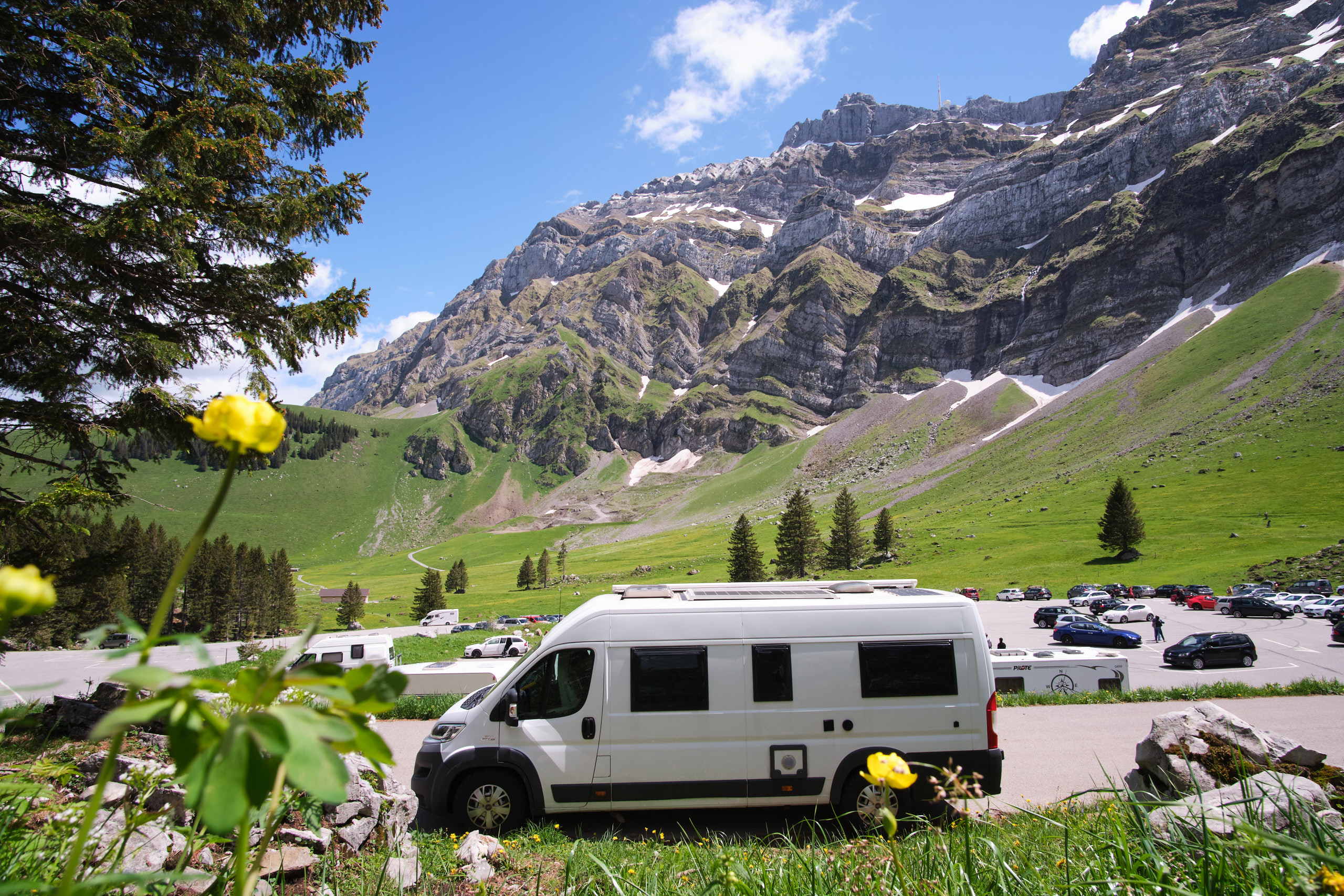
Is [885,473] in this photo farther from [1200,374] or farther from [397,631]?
[397,631]

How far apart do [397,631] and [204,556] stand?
3684 cm

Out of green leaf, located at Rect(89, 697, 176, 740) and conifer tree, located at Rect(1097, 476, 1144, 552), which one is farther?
conifer tree, located at Rect(1097, 476, 1144, 552)

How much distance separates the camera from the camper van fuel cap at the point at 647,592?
9.77 meters

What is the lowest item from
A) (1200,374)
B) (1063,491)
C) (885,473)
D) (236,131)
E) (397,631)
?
(397,631)

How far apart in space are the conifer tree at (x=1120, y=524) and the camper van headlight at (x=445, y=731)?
79104 mm

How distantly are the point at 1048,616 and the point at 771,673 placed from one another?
1608 inches

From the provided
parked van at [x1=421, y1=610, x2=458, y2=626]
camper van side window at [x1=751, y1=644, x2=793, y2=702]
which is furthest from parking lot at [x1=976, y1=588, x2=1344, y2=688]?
parked van at [x1=421, y1=610, x2=458, y2=626]

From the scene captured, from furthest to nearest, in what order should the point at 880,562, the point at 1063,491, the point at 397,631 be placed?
the point at 1063,491, the point at 880,562, the point at 397,631

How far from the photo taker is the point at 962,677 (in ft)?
29.7

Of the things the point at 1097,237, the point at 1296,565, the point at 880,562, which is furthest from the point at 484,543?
the point at 1097,237

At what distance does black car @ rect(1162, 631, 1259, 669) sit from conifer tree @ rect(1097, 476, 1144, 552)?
50.9 m

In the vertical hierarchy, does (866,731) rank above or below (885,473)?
below

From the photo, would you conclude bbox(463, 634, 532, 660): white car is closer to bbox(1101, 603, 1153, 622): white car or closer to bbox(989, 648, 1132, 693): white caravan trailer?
bbox(989, 648, 1132, 693): white caravan trailer

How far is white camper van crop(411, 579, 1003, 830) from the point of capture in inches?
336
